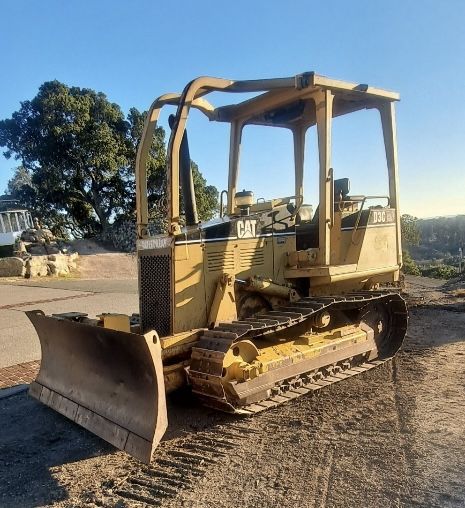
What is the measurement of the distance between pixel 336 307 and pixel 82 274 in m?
18.7

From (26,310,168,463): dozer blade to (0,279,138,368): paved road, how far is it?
7.86 feet

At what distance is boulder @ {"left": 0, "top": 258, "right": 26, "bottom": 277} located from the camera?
19.5 m

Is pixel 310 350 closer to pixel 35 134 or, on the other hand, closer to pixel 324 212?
pixel 324 212

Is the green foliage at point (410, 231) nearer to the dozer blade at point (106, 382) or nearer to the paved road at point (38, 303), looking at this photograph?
the paved road at point (38, 303)

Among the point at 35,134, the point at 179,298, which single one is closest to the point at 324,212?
the point at 179,298

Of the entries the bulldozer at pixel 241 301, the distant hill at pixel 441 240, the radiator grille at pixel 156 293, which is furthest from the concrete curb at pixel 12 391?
the distant hill at pixel 441 240

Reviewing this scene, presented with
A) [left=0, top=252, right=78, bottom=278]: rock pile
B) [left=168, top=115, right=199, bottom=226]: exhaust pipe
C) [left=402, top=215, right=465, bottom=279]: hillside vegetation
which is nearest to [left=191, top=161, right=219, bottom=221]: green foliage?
[left=0, top=252, right=78, bottom=278]: rock pile

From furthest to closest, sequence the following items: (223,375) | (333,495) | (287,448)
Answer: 1. (223,375)
2. (287,448)
3. (333,495)

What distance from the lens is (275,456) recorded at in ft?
12.4

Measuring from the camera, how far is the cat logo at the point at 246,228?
511 centimetres

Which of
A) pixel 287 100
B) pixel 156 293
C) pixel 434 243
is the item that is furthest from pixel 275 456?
pixel 434 243

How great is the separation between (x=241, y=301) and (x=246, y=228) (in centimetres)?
79

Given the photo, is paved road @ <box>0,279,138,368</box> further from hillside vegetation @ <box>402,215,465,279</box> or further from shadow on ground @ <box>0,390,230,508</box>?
hillside vegetation @ <box>402,215,465,279</box>

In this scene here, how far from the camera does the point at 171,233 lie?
15.0 ft
